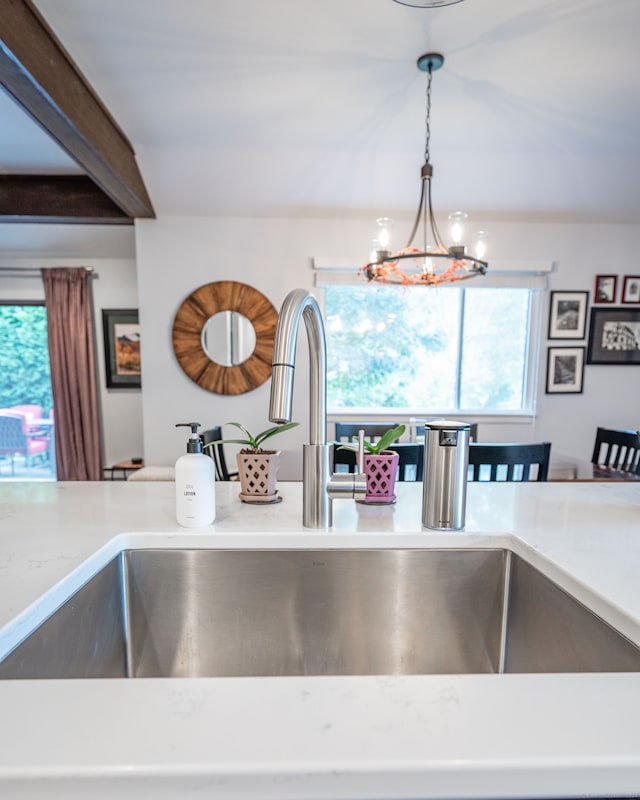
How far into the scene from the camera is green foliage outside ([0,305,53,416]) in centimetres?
402

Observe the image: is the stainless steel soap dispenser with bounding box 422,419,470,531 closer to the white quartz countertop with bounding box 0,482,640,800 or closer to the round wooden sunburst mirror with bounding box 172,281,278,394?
the white quartz countertop with bounding box 0,482,640,800

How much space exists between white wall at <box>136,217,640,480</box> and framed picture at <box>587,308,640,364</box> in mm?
91

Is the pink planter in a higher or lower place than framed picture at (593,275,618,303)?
lower

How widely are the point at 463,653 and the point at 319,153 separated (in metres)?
2.97

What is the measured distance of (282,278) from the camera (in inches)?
133

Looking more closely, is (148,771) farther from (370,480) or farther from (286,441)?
(286,441)

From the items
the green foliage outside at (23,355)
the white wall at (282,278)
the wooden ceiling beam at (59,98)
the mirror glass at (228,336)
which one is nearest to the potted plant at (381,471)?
the wooden ceiling beam at (59,98)

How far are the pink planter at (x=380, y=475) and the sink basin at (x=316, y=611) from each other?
7.9 inches

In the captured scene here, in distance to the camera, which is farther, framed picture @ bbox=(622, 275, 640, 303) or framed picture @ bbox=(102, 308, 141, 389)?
framed picture @ bbox=(102, 308, 141, 389)

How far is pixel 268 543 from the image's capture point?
0.80 metres

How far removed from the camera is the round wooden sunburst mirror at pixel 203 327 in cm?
336

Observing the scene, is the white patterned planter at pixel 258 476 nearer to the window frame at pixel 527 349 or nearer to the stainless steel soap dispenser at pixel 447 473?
the stainless steel soap dispenser at pixel 447 473

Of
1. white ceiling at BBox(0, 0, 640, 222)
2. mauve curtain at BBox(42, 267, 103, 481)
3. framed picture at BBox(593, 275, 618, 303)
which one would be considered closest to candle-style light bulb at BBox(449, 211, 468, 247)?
white ceiling at BBox(0, 0, 640, 222)

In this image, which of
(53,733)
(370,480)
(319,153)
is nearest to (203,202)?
(319,153)
